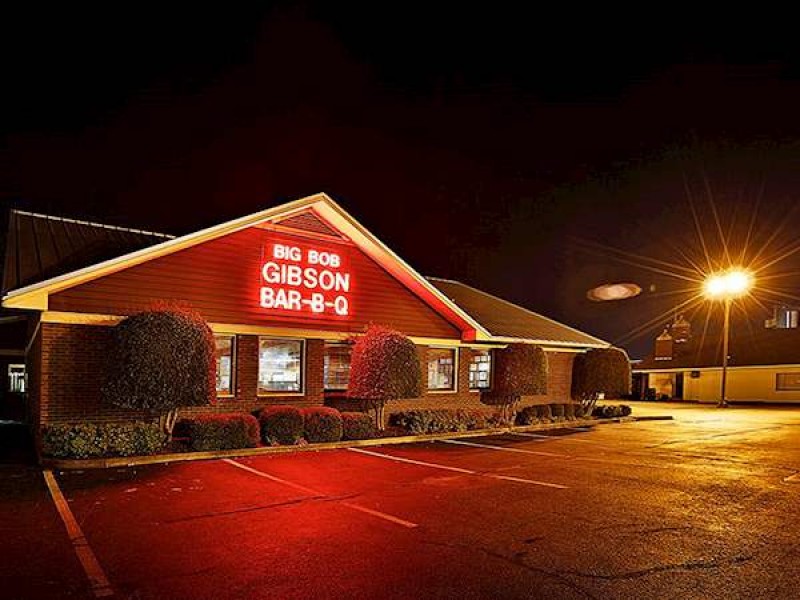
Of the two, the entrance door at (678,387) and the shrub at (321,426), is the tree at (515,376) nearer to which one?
the shrub at (321,426)

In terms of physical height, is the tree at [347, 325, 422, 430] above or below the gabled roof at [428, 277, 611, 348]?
below

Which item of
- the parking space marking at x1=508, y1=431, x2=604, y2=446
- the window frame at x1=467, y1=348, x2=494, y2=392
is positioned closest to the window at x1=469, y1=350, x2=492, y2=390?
the window frame at x1=467, y1=348, x2=494, y2=392

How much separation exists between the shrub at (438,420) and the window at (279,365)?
3168 millimetres

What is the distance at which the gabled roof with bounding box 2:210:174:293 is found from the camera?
45.1 feet

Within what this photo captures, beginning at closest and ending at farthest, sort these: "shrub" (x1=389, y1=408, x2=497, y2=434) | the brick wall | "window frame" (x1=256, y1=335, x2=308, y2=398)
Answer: the brick wall → "window frame" (x1=256, y1=335, x2=308, y2=398) → "shrub" (x1=389, y1=408, x2=497, y2=434)

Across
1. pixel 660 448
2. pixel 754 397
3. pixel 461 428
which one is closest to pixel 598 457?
pixel 660 448

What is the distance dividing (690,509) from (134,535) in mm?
7433

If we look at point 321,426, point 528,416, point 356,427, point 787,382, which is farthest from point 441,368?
point 787,382

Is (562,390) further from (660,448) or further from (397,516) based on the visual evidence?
(397,516)

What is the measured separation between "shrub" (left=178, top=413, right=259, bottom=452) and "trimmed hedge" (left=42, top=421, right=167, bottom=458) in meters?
0.78

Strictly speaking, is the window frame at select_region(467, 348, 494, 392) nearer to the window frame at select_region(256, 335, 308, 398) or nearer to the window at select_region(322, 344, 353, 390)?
the window at select_region(322, 344, 353, 390)

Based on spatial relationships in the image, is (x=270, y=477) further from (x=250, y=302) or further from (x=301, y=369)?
(x=301, y=369)

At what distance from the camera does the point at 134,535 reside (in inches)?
286

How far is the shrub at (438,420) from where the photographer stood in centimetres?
1770
